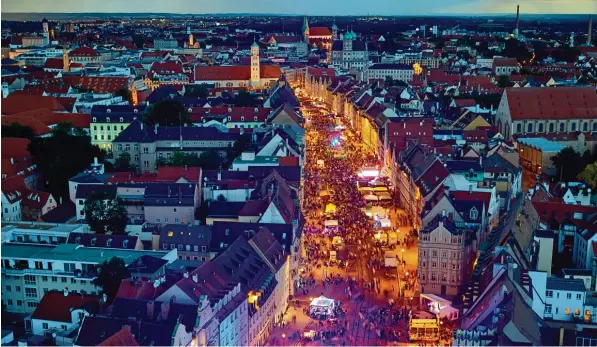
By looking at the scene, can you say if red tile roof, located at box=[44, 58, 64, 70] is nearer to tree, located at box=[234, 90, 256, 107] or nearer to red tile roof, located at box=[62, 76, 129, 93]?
red tile roof, located at box=[62, 76, 129, 93]

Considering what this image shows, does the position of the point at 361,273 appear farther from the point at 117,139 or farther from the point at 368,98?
the point at 368,98

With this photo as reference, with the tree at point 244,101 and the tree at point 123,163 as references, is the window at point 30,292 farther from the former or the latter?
the tree at point 244,101

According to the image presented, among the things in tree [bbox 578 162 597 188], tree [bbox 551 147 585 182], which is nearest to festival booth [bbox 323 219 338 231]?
tree [bbox 578 162 597 188]

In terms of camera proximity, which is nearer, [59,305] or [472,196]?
[59,305]

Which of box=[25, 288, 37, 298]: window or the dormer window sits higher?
Result: the dormer window

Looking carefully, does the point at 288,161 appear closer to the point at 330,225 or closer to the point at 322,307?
the point at 330,225

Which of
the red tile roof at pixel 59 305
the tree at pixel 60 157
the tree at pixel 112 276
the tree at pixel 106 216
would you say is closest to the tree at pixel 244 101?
the tree at pixel 60 157

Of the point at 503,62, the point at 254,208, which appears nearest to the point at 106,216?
the point at 254,208
